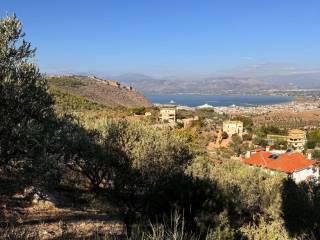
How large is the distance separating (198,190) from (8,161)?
584cm

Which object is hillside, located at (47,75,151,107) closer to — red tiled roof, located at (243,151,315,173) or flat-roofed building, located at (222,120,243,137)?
flat-roofed building, located at (222,120,243,137)

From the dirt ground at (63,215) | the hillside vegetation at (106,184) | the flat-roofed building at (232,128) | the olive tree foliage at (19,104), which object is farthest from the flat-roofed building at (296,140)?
the olive tree foliage at (19,104)

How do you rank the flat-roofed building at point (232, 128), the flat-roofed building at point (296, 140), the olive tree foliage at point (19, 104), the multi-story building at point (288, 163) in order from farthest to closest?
the flat-roofed building at point (232, 128) < the flat-roofed building at point (296, 140) < the multi-story building at point (288, 163) < the olive tree foliage at point (19, 104)

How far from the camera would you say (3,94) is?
856 centimetres

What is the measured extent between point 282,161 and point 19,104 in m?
47.3

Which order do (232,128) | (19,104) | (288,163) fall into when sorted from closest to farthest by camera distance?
(19,104) → (288,163) → (232,128)

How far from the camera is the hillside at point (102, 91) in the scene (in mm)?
116125

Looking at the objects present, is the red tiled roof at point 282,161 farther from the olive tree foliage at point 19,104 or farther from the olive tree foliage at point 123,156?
the olive tree foliage at point 19,104

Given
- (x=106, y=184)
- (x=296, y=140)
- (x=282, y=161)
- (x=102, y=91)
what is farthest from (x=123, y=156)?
(x=102, y=91)

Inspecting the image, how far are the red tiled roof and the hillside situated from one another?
205ft

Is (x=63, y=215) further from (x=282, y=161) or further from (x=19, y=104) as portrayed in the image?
(x=282, y=161)

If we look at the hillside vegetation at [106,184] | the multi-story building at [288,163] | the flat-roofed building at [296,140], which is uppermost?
the hillside vegetation at [106,184]

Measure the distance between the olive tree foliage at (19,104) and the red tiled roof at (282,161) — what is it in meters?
42.7

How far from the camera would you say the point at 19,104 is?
8.88 meters
